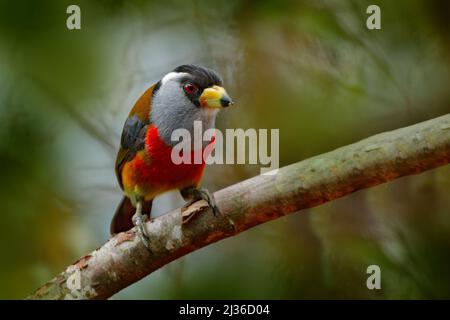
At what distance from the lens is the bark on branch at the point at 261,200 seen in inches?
66.1

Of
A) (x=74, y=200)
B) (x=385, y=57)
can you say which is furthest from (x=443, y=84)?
(x=74, y=200)

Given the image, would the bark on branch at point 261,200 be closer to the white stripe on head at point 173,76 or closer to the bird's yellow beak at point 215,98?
the bird's yellow beak at point 215,98

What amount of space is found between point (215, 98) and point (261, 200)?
61 centimetres

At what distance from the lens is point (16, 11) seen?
2607mm

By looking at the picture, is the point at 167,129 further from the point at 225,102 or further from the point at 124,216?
the point at 124,216

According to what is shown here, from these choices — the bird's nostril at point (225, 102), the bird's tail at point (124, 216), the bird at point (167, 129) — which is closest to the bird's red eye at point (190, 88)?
the bird at point (167, 129)

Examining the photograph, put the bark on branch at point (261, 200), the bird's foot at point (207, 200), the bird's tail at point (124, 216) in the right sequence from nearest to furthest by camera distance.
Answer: the bark on branch at point (261, 200) → the bird's foot at point (207, 200) → the bird's tail at point (124, 216)

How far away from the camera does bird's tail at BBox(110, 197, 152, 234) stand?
2.61 meters

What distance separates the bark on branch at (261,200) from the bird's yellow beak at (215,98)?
466mm

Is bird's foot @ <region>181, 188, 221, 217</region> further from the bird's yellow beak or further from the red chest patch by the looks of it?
the bird's yellow beak

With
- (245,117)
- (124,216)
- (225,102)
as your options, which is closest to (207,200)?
(225,102)

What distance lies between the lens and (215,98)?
7.63 ft

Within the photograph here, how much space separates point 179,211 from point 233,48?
1121 millimetres
